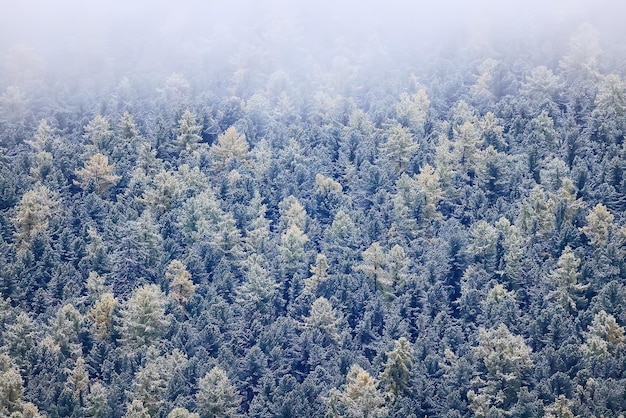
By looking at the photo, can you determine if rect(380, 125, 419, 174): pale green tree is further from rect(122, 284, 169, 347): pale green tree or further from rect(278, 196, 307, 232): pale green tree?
rect(122, 284, 169, 347): pale green tree

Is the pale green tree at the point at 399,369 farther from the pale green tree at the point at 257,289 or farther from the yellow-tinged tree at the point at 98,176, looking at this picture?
the yellow-tinged tree at the point at 98,176

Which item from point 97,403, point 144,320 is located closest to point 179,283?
point 144,320

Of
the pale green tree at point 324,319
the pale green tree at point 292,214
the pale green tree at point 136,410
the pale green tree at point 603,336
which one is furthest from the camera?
the pale green tree at point 292,214

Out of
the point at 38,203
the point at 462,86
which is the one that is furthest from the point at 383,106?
the point at 38,203

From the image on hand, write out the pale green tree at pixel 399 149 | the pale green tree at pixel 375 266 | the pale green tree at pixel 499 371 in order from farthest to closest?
the pale green tree at pixel 399 149 < the pale green tree at pixel 375 266 < the pale green tree at pixel 499 371

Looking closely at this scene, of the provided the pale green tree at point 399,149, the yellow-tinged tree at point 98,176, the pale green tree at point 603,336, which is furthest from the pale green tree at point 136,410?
the pale green tree at point 399,149

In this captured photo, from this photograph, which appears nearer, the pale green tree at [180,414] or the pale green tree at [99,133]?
the pale green tree at [180,414]

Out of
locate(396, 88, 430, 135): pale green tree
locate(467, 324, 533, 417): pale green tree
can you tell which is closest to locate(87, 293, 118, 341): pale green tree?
locate(467, 324, 533, 417): pale green tree
